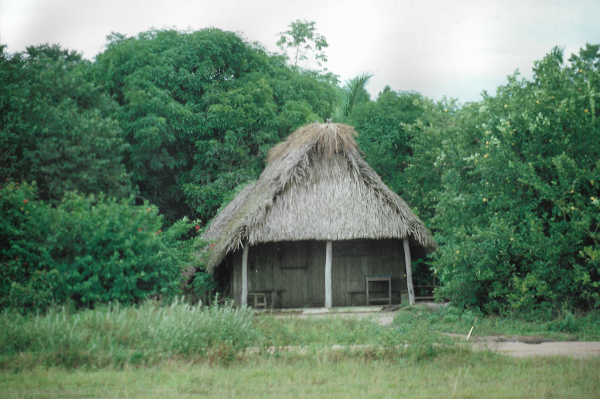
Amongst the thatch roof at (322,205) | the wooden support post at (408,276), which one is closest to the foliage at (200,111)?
the thatch roof at (322,205)

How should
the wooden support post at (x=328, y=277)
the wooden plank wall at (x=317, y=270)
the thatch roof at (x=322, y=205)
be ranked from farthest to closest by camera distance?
the wooden plank wall at (x=317, y=270) → the wooden support post at (x=328, y=277) → the thatch roof at (x=322, y=205)

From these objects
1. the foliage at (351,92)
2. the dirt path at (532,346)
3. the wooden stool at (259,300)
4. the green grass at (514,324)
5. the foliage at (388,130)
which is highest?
the foliage at (351,92)

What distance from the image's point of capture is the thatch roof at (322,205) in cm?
1266

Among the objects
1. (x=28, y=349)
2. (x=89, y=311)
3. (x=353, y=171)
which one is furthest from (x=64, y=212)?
(x=353, y=171)

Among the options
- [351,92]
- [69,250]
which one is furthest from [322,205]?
[351,92]

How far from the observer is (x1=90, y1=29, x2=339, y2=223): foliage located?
15898 millimetres

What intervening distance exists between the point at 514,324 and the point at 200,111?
12074mm

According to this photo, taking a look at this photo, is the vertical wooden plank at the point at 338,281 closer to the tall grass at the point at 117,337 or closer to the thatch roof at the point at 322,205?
the thatch roof at the point at 322,205

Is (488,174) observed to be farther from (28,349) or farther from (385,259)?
(28,349)

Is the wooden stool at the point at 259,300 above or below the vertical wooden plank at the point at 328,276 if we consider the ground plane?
below

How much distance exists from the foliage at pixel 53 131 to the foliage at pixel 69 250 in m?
0.31

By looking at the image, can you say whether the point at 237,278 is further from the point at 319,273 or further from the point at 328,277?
the point at 328,277

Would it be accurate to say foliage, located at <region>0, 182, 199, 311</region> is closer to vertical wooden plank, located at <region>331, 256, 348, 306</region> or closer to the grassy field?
the grassy field

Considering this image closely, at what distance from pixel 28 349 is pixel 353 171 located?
8790mm
